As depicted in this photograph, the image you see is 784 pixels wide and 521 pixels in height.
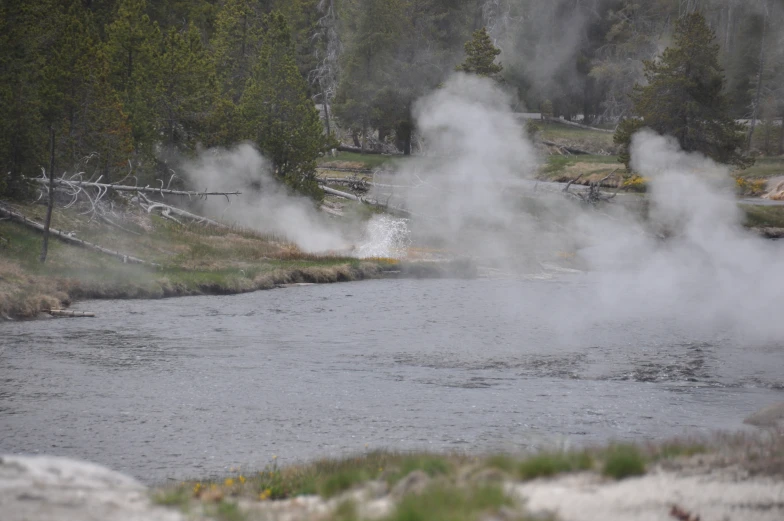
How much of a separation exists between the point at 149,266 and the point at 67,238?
3.43 m

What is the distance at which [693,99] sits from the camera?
53.8 metres

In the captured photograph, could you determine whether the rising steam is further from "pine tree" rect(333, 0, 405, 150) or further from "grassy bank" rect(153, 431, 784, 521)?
"grassy bank" rect(153, 431, 784, 521)

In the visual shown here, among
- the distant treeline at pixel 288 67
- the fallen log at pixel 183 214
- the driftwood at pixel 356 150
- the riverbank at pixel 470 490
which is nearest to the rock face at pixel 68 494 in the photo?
the riverbank at pixel 470 490

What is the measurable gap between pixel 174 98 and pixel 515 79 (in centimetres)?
4590

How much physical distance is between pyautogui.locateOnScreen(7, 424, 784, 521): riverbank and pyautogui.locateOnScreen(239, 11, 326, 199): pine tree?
3893 centimetres

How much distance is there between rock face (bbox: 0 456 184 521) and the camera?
25.9ft

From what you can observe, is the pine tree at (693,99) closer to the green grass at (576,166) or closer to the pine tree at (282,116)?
the green grass at (576,166)

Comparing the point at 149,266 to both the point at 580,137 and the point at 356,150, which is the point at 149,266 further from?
the point at 580,137

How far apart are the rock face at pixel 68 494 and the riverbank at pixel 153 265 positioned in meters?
20.1

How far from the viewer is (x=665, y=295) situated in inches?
1380

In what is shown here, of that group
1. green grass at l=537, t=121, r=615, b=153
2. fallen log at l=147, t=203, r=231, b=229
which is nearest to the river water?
fallen log at l=147, t=203, r=231, b=229

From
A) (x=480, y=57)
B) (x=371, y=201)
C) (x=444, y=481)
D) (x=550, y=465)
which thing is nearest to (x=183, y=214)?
(x=371, y=201)

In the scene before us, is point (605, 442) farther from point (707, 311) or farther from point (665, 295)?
point (665, 295)

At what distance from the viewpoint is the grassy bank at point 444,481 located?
8047mm
